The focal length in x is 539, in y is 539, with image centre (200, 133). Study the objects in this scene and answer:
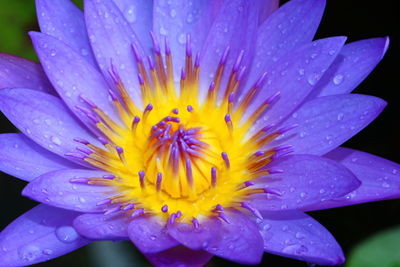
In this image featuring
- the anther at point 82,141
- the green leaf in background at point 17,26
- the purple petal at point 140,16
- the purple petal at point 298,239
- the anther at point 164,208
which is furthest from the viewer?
the green leaf in background at point 17,26

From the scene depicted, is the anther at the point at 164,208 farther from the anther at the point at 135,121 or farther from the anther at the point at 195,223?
the anther at the point at 135,121

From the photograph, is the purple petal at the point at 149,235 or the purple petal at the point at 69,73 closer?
the purple petal at the point at 149,235

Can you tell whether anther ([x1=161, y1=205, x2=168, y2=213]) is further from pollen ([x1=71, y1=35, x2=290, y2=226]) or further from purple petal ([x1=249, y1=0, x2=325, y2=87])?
purple petal ([x1=249, y1=0, x2=325, y2=87])

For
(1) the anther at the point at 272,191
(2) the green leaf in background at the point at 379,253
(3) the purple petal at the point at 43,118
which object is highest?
(3) the purple petal at the point at 43,118

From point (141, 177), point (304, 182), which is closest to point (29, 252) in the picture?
point (141, 177)

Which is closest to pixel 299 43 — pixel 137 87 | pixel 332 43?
pixel 332 43

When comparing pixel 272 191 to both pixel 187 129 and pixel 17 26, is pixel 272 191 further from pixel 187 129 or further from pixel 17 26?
pixel 17 26

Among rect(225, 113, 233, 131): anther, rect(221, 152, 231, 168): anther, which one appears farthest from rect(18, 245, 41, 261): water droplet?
rect(225, 113, 233, 131): anther

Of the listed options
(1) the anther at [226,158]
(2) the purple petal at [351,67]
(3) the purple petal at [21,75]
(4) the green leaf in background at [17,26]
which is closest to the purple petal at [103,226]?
(1) the anther at [226,158]
